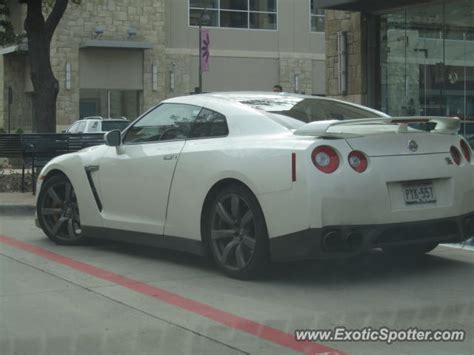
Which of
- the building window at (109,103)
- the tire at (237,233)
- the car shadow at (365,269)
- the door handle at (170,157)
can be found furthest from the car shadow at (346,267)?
the building window at (109,103)

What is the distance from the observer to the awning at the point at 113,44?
32312mm

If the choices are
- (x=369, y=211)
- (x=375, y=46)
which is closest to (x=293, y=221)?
(x=369, y=211)

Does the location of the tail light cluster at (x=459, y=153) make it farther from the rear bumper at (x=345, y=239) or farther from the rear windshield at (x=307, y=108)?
the rear windshield at (x=307, y=108)

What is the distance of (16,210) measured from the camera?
1166cm

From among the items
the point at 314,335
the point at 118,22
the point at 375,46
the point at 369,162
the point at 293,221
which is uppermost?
the point at 118,22

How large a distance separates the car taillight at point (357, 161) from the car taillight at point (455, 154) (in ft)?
3.34

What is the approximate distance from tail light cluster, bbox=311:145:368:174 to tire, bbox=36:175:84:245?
3.32 m

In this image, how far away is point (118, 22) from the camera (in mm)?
33438

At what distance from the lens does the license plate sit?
6012mm

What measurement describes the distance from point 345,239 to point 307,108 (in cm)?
157

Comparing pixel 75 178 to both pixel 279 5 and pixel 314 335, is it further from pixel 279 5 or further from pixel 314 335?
pixel 279 5

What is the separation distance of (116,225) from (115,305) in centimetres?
199

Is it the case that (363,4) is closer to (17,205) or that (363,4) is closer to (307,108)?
(307,108)

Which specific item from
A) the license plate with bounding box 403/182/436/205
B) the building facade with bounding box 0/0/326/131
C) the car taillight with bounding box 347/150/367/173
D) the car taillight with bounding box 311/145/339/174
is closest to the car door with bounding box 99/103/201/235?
the car taillight with bounding box 311/145/339/174
